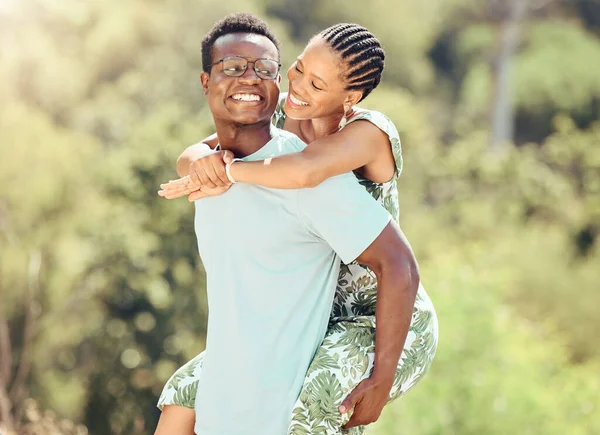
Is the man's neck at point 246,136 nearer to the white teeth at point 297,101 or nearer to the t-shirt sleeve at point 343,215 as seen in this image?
the white teeth at point 297,101

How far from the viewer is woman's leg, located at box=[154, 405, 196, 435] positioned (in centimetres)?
205

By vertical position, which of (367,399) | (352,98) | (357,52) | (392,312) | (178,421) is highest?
(357,52)

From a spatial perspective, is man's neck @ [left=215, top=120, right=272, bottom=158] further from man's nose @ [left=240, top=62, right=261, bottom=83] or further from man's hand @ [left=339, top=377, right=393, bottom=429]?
man's hand @ [left=339, top=377, right=393, bottom=429]

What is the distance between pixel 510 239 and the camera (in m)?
11.4

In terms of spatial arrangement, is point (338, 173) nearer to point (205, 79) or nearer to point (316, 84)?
point (316, 84)

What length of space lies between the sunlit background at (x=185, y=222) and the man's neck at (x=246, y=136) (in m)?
0.19

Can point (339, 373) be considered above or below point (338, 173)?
below

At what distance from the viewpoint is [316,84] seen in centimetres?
196

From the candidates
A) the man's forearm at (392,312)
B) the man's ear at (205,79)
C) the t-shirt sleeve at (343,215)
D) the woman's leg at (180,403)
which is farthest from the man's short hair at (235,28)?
the woman's leg at (180,403)

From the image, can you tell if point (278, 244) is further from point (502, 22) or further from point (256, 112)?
point (502, 22)

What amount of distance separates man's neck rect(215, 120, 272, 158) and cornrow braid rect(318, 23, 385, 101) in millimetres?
196

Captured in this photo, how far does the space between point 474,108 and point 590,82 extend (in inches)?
85.3

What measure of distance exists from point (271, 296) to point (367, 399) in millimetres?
271

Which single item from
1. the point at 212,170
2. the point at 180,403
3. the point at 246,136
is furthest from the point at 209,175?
the point at 180,403
